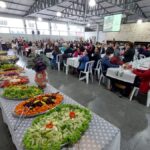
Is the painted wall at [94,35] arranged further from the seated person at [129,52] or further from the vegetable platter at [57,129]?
the vegetable platter at [57,129]

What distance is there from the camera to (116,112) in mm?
2533

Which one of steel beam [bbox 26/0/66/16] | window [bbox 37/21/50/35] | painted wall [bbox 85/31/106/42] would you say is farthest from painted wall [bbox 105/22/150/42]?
window [bbox 37/21/50/35]

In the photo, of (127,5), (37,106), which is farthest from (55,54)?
(127,5)

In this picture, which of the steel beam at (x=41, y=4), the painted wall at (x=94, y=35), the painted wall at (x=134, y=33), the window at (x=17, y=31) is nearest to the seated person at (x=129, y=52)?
the steel beam at (x=41, y=4)

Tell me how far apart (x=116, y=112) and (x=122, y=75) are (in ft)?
3.07

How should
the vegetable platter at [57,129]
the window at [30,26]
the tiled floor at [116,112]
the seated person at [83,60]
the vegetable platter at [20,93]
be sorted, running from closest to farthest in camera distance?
the vegetable platter at [57,129], the vegetable platter at [20,93], the tiled floor at [116,112], the seated person at [83,60], the window at [30,26]

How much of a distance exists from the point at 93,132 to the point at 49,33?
16832 millimetres

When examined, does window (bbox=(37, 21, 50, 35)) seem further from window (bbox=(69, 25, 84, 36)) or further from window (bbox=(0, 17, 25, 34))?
window (bbox=(69, 25, 84, 36))

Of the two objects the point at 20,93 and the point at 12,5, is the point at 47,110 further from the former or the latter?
the point at 12,5

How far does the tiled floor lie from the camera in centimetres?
180

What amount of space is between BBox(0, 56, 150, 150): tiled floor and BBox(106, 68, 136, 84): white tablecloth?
499 mm

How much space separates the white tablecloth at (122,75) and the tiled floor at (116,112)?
50 centimetres

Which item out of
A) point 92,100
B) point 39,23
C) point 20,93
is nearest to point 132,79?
point 92,100

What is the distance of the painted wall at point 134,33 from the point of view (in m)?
11.6
